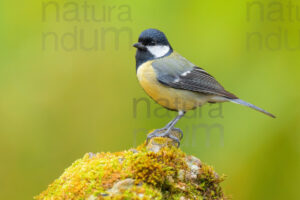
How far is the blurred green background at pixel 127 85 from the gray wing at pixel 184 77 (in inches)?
29.7

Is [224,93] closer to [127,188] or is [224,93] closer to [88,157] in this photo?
[88,157]

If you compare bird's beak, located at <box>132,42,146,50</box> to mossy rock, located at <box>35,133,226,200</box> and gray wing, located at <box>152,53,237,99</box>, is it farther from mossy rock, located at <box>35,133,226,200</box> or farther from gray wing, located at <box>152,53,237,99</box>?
mossy rock, located at <box>35,133,226,200</box>

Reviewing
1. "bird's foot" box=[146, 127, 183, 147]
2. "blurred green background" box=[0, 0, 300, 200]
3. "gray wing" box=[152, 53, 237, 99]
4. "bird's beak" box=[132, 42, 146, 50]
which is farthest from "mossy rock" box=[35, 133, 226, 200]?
"blurred green background" box=[0, 0, 300, 200]

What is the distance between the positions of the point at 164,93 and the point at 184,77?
293 mm

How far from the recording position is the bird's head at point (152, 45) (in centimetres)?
385

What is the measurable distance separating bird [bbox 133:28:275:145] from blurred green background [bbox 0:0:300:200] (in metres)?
0.74

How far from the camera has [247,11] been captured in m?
4.80

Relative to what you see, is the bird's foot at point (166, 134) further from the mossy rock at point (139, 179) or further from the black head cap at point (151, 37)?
the black head cap at point (151, 37)

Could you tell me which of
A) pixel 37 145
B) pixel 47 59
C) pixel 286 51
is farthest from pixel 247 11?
pixel 37 145

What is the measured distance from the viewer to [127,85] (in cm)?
503

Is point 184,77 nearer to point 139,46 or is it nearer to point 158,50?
point 158,50

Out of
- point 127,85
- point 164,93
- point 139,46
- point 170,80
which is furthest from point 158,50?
point 127,85

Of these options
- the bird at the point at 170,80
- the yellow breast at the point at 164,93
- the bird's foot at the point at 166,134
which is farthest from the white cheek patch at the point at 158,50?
the bird's foot at the point at 166,134

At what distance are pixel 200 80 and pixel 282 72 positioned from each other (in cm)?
119
